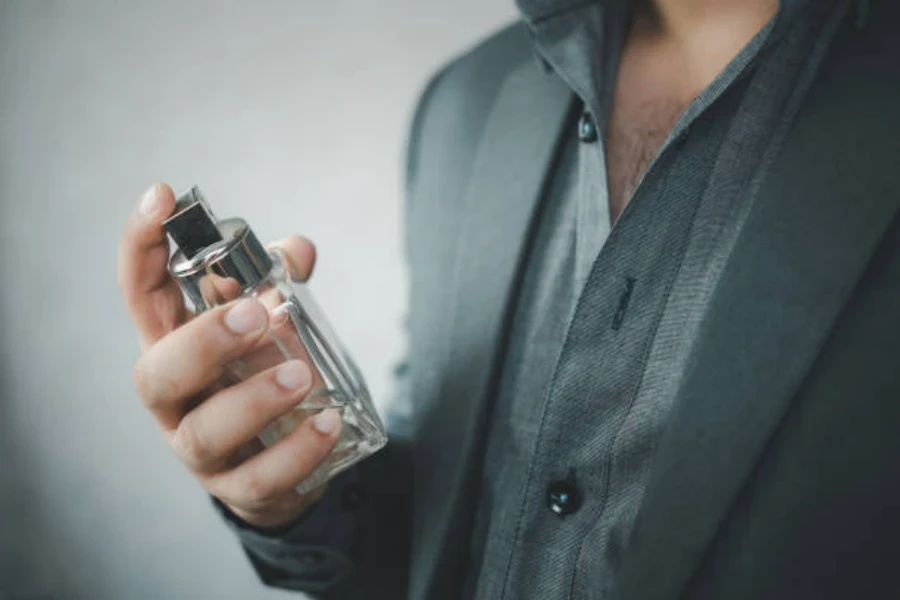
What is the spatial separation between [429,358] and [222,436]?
0.89 feet

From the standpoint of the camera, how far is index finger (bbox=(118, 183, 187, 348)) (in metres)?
0.43

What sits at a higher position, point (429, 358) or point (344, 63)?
point (344, 63)

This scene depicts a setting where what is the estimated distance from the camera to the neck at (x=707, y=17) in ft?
1.90

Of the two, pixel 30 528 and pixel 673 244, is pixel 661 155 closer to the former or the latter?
pixel 673 244

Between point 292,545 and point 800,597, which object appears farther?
point 292,545

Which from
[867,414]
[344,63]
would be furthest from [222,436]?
[344,63]

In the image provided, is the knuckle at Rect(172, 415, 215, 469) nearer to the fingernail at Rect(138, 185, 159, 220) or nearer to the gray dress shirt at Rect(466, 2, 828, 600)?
the fingernail at Rect(138, 185, 159, 220)

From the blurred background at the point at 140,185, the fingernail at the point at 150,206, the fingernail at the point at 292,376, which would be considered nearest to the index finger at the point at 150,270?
the fingernail at the point at 150,206

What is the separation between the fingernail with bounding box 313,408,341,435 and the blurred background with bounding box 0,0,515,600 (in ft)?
1.94

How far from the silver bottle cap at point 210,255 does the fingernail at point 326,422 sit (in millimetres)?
112

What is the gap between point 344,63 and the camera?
0.94 meters

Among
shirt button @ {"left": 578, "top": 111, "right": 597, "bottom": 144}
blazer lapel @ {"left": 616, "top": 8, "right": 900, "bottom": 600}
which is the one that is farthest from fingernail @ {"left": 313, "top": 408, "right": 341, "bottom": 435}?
shirt button @ {"left": 578, "top": 111, "right": 597, "bottom": 144}

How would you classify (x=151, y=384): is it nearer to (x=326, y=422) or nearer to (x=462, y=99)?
(x=326, y=422)

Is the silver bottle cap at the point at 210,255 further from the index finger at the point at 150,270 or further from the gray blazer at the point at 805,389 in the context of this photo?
the gray blazer at the point at 805,389
